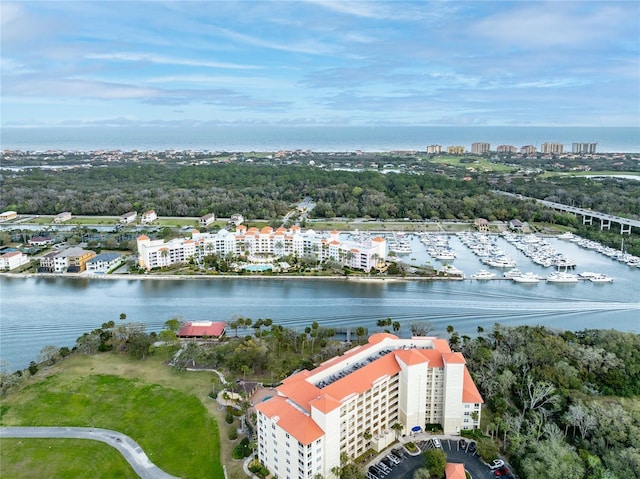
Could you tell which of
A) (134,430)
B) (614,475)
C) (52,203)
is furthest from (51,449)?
(52,203)

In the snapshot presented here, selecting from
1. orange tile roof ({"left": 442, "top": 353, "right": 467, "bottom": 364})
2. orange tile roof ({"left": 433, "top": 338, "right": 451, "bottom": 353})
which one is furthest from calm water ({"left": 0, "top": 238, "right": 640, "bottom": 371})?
orange tile roof ({"left": 442, "top": 353, "right": 467, "bottom": 364})

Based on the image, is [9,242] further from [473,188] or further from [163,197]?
[473,188]

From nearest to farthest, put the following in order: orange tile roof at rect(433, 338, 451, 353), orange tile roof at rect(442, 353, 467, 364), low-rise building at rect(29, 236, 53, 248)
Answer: orange tile roof at rect(442, 353, 467, 364)
orange tile roof at rect(433, 338, 451, 353)
low-rise building at rect(29, 236, 53, 248)

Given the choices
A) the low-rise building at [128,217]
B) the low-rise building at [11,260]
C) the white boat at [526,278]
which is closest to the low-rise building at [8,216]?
the low-rise building at [128,217]

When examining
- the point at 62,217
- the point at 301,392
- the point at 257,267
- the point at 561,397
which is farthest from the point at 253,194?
the point at 561,397

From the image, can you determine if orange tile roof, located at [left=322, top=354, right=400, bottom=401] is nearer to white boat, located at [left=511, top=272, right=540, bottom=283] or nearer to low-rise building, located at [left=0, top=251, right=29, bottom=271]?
white boat, located at [left=511, top=272, right=540, bottom=283]

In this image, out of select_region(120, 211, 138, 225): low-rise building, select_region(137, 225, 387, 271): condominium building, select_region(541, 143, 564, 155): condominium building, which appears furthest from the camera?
select_region(541, 143, 564, 155): condominium building

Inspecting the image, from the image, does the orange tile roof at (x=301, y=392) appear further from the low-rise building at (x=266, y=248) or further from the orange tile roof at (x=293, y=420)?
the low-rise building at (x=266, y=248)
